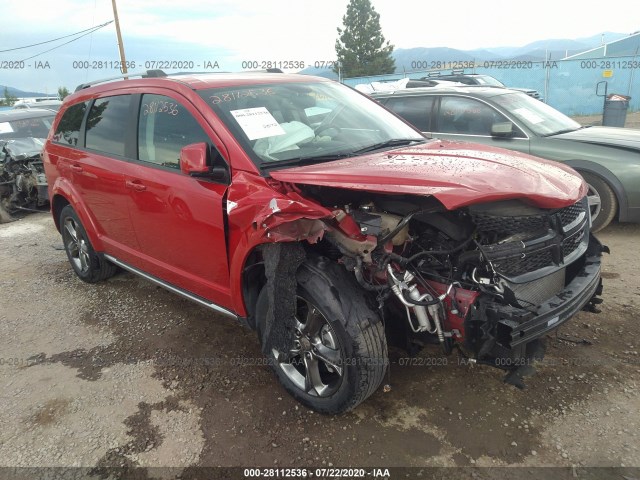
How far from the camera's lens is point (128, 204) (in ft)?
11.8

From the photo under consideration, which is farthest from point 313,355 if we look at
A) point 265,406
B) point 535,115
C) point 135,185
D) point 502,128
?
point 535,115

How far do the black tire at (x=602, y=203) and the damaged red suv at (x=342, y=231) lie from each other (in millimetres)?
2576

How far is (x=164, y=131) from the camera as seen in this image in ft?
10.8

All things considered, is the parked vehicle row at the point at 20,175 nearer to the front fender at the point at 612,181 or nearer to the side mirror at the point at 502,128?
the side mirror at the point at 502,128

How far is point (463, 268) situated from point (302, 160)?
1.12 meters

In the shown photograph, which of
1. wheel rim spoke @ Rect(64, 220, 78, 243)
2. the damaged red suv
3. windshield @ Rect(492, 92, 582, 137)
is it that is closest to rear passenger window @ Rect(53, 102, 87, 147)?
wheel rim spoke @ Rect(64, 220, 78, 243)

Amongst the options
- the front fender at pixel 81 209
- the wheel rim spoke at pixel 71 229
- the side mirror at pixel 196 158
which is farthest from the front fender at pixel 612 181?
the wheel rim spoke at pixel 71 229

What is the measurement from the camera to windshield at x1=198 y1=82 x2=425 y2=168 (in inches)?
113

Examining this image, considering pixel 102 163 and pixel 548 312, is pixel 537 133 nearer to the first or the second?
pixel 548 312

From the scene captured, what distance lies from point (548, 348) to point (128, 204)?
10.4 ft

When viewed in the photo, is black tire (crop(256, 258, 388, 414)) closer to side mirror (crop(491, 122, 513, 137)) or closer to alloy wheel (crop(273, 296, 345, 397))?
alloy wheel (crop(273, 296, 345, 397))

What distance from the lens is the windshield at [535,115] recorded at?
221 inches

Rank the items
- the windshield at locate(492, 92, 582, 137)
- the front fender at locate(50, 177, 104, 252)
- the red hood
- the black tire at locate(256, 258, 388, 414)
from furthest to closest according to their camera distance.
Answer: the windshield at locate(492, 92, 582, 137)
the front fender at locate(50, 177, 104, 252)
the black tire at locate(256, 258, 388, 414)
the red hood

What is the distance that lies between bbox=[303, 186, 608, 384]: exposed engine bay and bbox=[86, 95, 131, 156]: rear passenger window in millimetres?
1908
